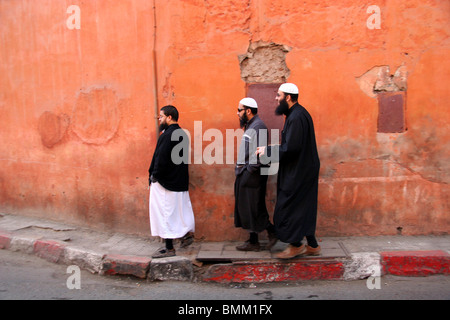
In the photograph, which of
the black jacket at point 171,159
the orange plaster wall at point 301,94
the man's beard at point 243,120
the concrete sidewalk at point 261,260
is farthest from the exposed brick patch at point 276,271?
the man's beard at point 243,120

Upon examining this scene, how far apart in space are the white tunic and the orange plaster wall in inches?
16.9

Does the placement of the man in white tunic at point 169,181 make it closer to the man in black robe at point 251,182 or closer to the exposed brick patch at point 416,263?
the man in black robe at point 251,182

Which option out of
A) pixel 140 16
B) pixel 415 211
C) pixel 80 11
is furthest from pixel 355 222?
pixel 80 11

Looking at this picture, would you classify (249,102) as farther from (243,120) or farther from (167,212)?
(167,212)

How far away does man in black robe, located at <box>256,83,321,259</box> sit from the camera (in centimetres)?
429

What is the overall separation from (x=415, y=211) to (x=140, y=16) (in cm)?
419

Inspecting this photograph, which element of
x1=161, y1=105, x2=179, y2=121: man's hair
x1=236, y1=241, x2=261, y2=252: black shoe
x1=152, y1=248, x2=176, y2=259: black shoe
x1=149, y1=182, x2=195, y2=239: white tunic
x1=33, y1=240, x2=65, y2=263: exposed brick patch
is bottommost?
x1=33, y1=240, x2=65, y2=263: exposed brick patch

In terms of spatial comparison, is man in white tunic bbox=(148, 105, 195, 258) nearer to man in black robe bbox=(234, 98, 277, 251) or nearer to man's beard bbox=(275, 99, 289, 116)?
man in black robe bbox=(234, 98, 277, 251)

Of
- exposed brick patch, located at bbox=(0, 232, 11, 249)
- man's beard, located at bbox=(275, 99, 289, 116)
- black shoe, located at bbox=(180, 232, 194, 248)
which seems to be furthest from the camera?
exposed brick patch, located at bbox=(0, 232, 11, 249)

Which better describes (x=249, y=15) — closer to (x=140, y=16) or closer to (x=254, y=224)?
(x=140, y=16)

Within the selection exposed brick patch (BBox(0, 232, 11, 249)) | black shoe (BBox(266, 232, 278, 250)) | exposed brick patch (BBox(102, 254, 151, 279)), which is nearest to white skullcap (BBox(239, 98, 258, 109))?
black shoe (BBox(266, 232, 278, 250))


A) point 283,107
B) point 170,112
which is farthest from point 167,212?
point 283,107

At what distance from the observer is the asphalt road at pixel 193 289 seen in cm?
399

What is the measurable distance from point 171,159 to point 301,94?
1753mm
